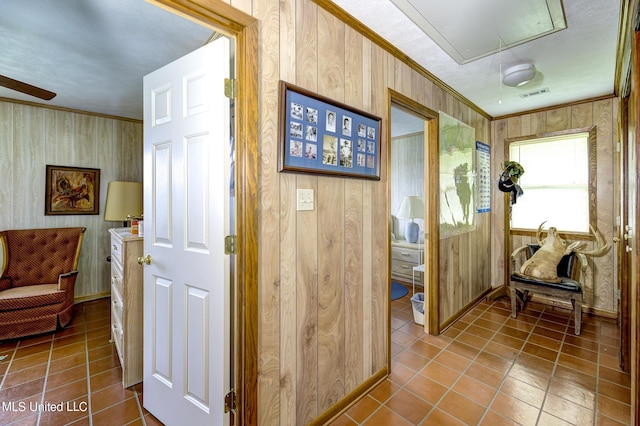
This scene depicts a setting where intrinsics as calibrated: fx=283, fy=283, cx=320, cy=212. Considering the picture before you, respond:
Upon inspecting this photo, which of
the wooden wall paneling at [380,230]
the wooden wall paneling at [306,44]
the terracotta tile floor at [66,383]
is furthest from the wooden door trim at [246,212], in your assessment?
the wooden wall paneling at [380,230]


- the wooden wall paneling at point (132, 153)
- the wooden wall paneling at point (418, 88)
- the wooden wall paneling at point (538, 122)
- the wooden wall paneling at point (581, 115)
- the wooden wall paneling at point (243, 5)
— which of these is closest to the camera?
the wooden wall paneling at point (243, 5)

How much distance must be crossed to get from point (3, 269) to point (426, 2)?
4472 millimetres

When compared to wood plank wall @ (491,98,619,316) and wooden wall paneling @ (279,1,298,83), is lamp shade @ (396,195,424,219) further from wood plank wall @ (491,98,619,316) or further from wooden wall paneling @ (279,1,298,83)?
wooden wall paneling @ (279,1,298,83)

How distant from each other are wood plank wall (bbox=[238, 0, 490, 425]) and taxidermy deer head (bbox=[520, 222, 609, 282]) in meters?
2.07

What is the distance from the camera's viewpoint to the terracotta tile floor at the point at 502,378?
1.73 metres

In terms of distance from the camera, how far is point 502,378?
2.10m

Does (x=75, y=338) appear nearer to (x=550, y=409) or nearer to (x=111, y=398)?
(x=111, y=398)

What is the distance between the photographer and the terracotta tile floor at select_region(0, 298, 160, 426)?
170 cm

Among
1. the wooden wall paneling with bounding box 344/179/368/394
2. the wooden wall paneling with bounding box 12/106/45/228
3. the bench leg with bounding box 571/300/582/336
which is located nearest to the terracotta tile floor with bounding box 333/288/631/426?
the bench leg with bounding box 571/300/582/336

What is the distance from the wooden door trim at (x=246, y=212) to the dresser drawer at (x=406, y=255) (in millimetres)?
3424

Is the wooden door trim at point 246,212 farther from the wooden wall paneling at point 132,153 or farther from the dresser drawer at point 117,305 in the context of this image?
the wooden wall paneling at point 132,153

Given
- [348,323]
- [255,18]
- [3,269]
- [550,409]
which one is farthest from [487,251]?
[3,269]

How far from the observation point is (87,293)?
375 cm

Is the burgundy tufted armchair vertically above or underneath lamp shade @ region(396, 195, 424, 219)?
underneath
